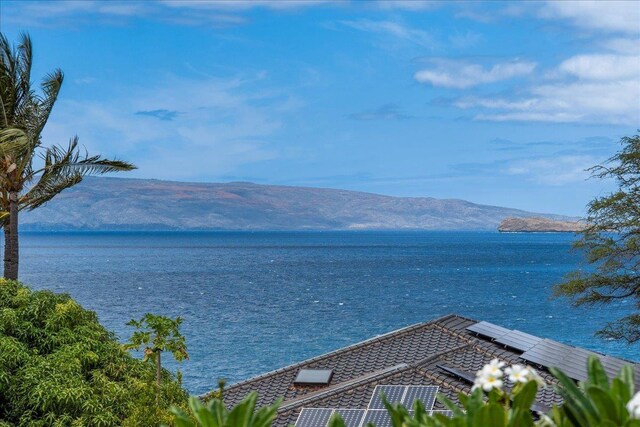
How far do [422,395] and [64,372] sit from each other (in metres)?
8.57

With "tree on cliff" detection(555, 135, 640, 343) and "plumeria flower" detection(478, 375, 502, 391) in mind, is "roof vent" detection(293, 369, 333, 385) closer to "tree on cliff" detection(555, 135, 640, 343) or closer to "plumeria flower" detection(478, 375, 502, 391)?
"tree on cliff" detection(555, 135, 640, 343)

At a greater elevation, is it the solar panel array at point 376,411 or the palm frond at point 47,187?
the palm frond at point 47,187

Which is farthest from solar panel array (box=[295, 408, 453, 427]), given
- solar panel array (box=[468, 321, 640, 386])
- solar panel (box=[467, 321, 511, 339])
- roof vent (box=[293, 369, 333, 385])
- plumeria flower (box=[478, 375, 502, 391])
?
plumeria flower (box=[478, 375, 502, 391])

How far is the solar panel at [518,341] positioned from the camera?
22.5 metres

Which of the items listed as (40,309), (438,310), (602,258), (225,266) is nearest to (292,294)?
(438,310)

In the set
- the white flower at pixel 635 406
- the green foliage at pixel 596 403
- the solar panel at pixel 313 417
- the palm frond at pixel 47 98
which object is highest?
the palm frond at pixel 47 98

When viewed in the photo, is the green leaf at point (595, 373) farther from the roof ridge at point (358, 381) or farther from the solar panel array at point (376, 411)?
the roof ridge at point (358, 381)

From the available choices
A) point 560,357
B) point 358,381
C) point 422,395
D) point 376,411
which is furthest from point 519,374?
point 560,357

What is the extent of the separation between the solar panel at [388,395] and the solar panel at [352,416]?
1.38 ft

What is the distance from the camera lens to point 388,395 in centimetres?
1994

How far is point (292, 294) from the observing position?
99062mm

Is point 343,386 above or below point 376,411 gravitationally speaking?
above

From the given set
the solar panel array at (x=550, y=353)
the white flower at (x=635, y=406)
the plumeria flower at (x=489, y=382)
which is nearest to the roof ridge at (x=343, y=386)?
the solar panel array at (x=550, y=353)

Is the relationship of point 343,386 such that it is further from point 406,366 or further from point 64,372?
point 64,372
